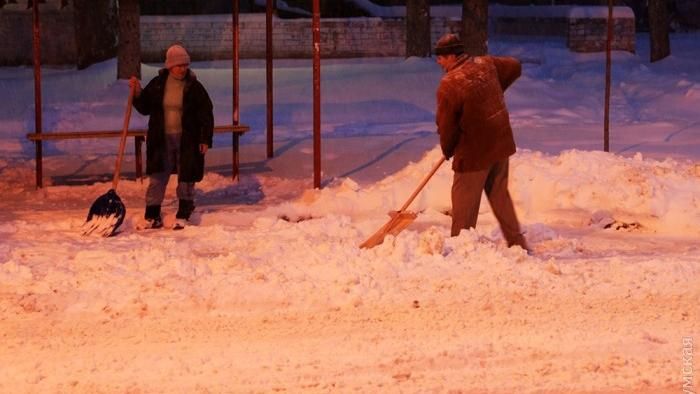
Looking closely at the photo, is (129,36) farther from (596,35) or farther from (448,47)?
(448,47)

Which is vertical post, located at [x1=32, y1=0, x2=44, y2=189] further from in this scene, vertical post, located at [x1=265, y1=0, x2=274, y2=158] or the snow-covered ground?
vertical post, located at [x1=265, y1=0, x2=274, y2=158]

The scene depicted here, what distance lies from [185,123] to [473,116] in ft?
9.69

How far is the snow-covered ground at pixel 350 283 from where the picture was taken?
7133 mm

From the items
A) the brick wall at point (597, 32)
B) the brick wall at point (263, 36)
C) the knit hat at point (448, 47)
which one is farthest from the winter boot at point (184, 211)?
the brick wall at point (597, 32)

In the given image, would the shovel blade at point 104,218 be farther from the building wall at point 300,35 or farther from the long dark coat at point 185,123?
the building wall at point 300,35

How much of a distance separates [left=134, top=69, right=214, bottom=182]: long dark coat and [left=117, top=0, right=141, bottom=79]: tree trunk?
10.1 metres

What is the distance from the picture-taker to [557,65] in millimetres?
26797

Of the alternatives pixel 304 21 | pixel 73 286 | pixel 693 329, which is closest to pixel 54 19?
pixel 304 21

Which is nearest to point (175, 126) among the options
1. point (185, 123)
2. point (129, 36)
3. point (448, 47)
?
point (185, 123)

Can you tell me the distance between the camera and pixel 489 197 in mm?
9859

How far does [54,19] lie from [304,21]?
5618mm

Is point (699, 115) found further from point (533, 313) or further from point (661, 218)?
point (533, 313)

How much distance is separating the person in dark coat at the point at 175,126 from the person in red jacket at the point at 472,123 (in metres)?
2.61

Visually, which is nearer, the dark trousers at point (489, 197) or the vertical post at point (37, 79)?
the dark trousers at point (489, 197)
